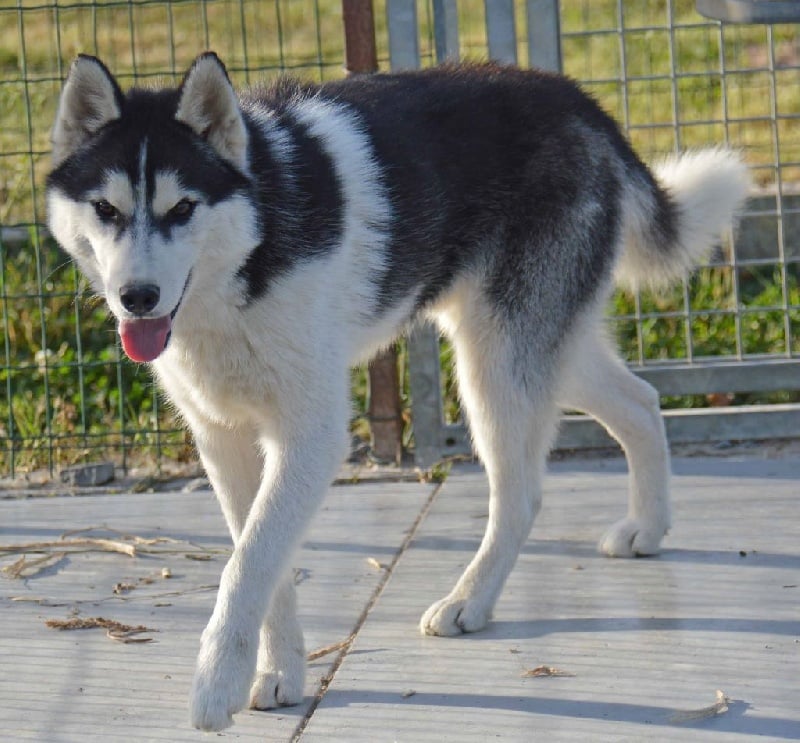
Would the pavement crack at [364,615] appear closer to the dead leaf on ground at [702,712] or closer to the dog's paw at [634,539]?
the dog's paw at [634,539]

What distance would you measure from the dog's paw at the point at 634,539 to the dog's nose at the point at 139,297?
1863 mm

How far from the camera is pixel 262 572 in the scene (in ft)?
9.77

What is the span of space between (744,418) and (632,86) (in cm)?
419

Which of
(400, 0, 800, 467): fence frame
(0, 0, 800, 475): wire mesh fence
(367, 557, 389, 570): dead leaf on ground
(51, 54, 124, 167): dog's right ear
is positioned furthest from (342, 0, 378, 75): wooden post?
(51, 54, 124, 167): dog's right ear

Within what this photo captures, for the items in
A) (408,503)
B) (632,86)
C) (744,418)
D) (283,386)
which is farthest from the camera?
(632,86)

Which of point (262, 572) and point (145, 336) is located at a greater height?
point (145, 336)

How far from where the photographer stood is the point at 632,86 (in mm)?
9047

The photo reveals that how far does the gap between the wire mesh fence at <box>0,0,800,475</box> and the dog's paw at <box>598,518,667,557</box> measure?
3.84 feet

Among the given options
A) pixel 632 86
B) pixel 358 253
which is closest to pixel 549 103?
pixel 358 253

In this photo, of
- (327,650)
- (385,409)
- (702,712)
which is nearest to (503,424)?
(327,650)

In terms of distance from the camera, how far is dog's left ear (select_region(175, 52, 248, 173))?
122 inches

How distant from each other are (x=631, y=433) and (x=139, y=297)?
189 centimetres

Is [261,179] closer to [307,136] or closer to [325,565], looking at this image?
[307,136]

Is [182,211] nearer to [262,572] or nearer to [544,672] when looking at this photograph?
[262,572]
